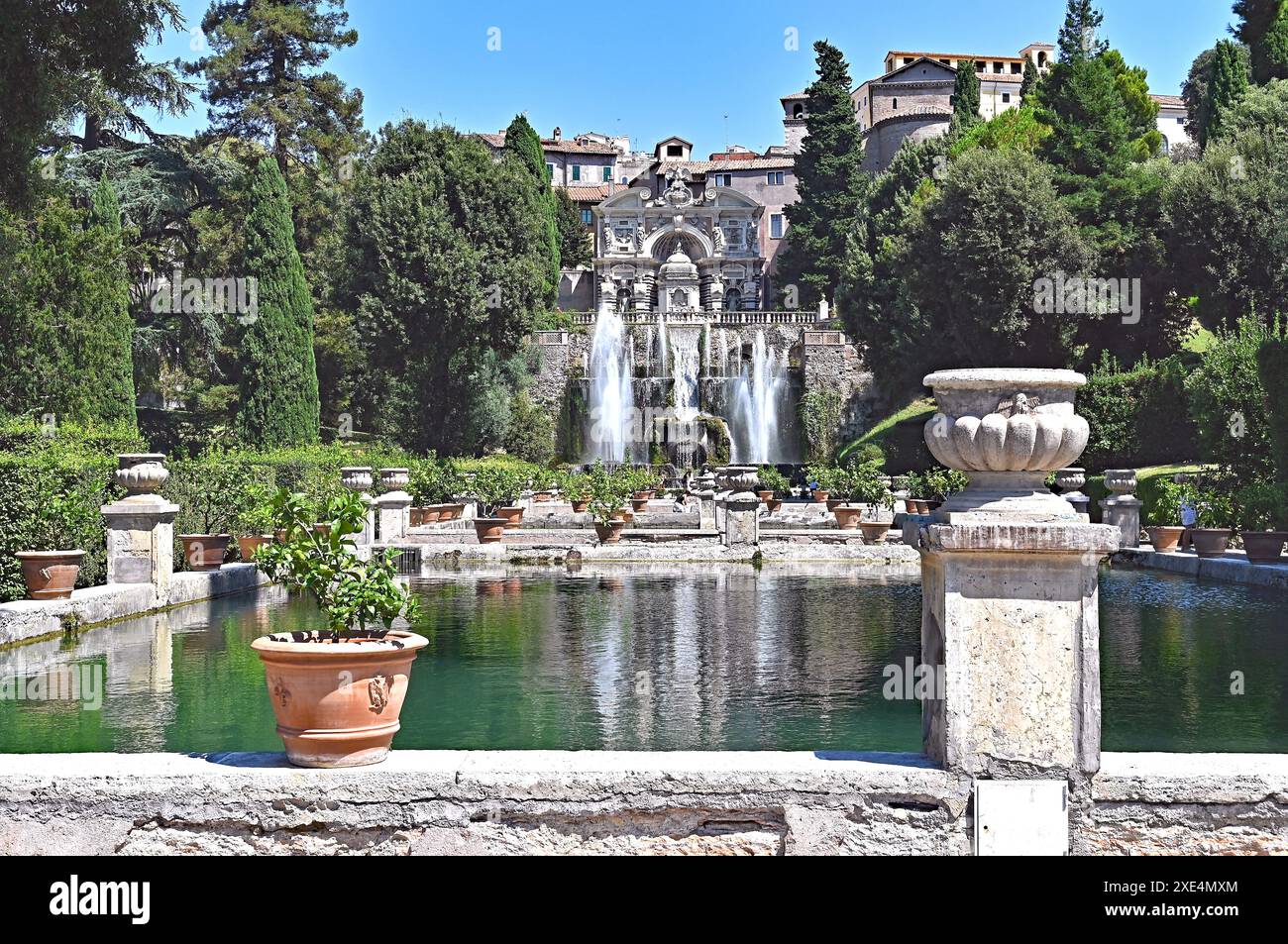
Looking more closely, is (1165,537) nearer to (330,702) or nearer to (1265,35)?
(330,702)

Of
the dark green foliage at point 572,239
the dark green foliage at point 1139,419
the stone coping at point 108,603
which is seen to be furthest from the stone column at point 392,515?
the dark green foliage at point 572,239

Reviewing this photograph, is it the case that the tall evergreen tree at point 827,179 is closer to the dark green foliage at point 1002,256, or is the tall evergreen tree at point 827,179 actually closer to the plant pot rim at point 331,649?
the dark green foliage at point 1002,256

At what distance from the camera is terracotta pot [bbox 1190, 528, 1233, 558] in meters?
17.0

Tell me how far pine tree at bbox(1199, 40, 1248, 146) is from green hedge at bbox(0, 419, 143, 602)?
3912 cm

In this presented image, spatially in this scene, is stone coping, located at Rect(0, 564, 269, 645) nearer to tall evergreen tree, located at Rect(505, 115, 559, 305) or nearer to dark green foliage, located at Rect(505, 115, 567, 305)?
dark green foliage, located at Rect(505, 115, 567, 305)

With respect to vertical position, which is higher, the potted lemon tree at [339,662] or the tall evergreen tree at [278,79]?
the tall evergreen tree at [278,79]

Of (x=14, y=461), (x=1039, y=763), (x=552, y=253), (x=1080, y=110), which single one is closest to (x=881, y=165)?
(x=552, y=253)

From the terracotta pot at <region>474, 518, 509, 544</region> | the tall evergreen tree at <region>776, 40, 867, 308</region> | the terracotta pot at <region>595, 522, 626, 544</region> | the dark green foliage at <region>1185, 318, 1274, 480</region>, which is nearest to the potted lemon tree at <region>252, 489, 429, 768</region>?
the terracotta pot at <region>595, 522, 626, 544</region>

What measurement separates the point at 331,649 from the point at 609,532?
14.7 meters

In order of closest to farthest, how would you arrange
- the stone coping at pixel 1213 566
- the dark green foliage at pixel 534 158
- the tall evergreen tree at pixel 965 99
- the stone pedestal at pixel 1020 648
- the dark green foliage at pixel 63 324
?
the stone pedestal at pixel 1020 648 → the stone coping at pixel 1213 566 → the dark green foliage at pixel 63 324 → the tall evergreen tree at pixel 965 99 → the dark green foliage at pixel 534 158

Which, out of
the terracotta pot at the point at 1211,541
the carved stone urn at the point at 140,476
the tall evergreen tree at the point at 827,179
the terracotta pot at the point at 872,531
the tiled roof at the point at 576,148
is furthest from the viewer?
the tiled roof at the point at 576,148

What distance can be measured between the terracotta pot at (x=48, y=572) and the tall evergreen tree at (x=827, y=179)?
50100mm

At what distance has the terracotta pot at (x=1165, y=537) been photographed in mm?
18148
